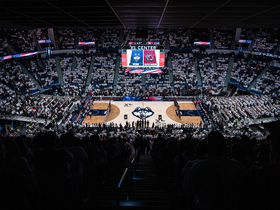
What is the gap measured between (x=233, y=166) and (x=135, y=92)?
2959cm

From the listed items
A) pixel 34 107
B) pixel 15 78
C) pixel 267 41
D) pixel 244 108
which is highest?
pixel 267 41

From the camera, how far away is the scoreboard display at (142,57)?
25016 mm

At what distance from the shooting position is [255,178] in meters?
1.78

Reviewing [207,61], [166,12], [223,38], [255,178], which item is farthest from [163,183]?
[223,38]

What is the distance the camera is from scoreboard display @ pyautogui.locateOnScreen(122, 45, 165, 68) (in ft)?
82.1

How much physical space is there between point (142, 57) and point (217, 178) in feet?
79.9

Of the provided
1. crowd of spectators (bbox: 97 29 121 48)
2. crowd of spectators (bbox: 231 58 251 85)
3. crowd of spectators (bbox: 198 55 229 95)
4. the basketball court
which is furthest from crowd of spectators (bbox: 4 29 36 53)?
crowd of spectators (bbox: 231 58 251 85)

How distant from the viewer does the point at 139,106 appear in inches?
1094

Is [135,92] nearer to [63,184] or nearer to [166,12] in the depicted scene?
[166,12]

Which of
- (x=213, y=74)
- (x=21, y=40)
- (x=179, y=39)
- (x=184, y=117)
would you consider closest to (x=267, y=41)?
(x=213, y=74)

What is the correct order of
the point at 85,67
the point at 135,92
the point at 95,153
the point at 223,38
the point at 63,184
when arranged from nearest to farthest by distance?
the point at 63,184 < the point at 95,153 < the point at 135,92 < the point at 85,67 < the point at 223,38

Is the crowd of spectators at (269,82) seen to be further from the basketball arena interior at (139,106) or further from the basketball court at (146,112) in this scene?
the basketball court at (146,112)

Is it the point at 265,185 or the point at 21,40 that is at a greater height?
the point at 21,40

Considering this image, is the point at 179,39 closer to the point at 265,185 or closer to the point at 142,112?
the point at 142,112
